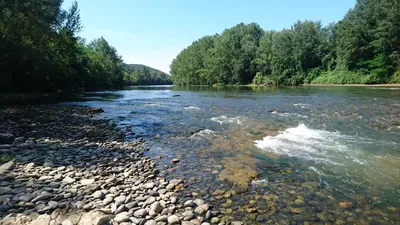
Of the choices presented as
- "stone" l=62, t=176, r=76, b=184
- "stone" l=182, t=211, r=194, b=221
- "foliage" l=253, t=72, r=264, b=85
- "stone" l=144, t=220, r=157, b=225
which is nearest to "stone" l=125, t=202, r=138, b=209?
"stone" l=144, t=220, r=157, b=225

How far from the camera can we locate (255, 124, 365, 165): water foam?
8156 millimetres

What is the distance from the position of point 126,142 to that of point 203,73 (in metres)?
108

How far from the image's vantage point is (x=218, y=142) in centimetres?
1061

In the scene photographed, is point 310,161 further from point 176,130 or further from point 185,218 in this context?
point 176,130

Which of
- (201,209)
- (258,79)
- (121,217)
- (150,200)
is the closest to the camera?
(121,217)

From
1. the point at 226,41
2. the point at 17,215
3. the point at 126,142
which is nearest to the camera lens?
the point at 17,215

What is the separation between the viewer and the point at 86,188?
554 centimetres

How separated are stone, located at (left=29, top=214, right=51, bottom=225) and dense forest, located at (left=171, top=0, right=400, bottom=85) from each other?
213 ft

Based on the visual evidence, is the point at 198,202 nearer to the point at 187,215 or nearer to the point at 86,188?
the point at 187,215

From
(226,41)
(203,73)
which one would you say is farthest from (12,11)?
(203,73)

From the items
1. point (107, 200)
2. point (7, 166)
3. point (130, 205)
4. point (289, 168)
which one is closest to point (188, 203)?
point (130, 205)

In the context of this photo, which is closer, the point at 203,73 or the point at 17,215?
the point at 17,215

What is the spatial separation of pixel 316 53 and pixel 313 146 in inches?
3160

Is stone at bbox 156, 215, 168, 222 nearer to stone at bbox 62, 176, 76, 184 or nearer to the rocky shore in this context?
the rocky shore
